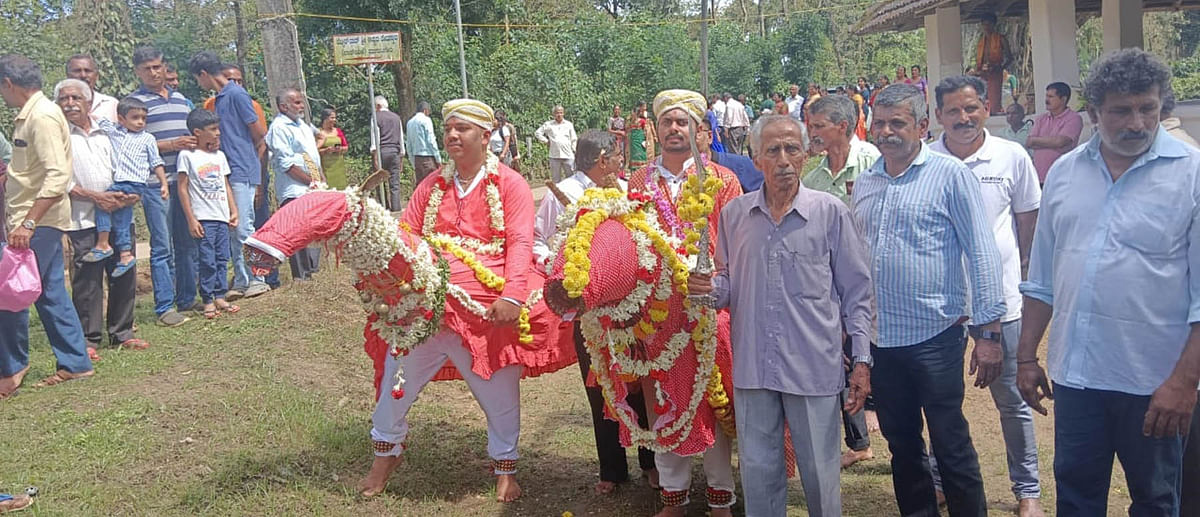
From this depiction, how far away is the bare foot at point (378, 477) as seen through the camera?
5.05 meters

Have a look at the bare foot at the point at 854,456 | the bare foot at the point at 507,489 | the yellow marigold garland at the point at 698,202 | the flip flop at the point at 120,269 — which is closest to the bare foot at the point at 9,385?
the flip flop at the point at 120,269

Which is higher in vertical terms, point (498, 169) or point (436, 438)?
point (498, 169)

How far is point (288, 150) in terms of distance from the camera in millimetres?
8930

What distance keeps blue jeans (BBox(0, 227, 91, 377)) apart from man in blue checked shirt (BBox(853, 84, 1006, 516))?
5.53 metres

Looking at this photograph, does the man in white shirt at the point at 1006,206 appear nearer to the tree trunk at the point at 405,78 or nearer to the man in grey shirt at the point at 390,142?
the man in grey shirt at the point at 390,142

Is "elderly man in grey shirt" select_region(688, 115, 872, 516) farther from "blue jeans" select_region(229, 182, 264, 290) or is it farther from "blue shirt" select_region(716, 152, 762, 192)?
"blue jeans" select_region(229, 182, 264, 290)

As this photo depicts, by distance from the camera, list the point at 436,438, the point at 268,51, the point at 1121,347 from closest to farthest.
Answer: the point at 1121,347
the point at 436,438
the point at 268,51

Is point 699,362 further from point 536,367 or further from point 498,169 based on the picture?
point 498,169

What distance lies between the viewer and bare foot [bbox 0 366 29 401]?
6590 mm

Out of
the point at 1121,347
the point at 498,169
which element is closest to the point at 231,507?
the point at 498,169

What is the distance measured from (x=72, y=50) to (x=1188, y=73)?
24323mm

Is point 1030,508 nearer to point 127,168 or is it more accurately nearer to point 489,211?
point 489,211

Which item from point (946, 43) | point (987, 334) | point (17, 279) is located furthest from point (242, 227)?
point (946, 43)

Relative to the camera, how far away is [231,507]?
4.87m
